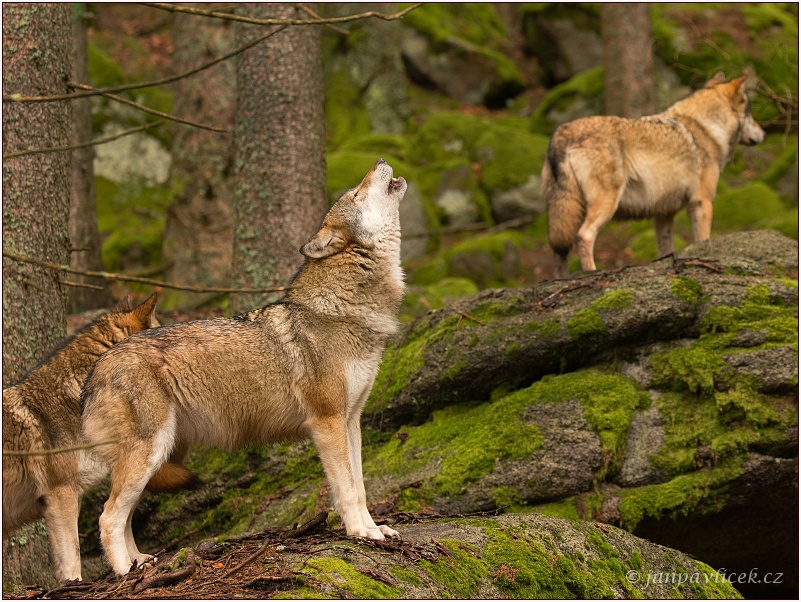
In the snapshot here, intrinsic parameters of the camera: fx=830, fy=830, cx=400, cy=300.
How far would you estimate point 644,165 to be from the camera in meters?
10.1

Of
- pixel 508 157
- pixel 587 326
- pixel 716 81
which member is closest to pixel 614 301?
pixel 587 326

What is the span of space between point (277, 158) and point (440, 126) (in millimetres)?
11106

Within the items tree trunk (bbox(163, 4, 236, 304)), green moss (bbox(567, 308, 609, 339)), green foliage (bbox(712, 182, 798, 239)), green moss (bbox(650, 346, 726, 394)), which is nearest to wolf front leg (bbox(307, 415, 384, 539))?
green moss (bbox(567, 308, 609, 339))

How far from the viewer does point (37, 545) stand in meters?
6.92

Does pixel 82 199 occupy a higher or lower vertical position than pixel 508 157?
lower

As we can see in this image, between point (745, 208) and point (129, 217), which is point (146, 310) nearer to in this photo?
point (129, 217)

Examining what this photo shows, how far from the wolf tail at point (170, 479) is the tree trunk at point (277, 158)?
3515 millimetres

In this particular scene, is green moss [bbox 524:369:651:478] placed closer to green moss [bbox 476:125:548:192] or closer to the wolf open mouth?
the wolf open mouth

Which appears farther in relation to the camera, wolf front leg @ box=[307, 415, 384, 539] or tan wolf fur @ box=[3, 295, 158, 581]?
tan wolf fur @ box=[3, 295, 158, 581]

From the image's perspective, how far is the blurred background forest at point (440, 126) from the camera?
1359 centimetres

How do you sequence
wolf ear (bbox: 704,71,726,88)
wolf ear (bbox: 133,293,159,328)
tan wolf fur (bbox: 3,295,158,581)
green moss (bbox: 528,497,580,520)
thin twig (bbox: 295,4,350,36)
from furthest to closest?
wolf ear (bbox: 704,71,726,88) < wolf ear (bbox: 133,293,159,328) < green moss (bbox: 528,497,580,520) < tan wolf fur (bbox: 3,295,158,581) < thin twig (bbox: 295,4,350,36)

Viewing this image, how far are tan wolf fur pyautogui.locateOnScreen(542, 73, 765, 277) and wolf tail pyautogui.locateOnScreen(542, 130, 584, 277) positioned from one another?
1cm

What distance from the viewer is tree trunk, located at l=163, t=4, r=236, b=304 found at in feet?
44.1

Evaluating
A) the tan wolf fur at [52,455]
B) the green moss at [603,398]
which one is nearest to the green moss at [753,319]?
the green moss at [603,398]
